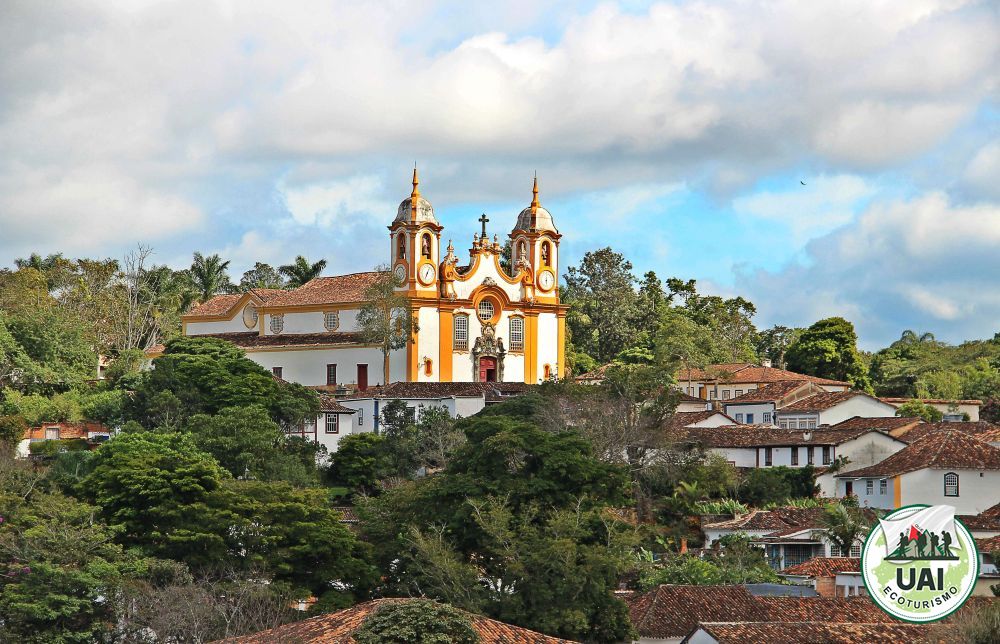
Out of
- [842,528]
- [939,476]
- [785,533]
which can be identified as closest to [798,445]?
[939,476]

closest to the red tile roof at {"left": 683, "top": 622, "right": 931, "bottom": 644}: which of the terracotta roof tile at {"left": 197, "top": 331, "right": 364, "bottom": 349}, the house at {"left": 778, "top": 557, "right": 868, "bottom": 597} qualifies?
the house at {"left": 778, "top": 557, "right": 868, "bottom": 597}

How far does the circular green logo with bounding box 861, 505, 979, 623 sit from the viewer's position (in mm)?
22141

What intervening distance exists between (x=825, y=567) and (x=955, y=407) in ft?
108

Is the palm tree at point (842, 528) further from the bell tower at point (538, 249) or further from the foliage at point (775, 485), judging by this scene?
the bell tower at point (538, 249)

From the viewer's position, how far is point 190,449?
4816 cm

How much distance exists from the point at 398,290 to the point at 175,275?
967 inches

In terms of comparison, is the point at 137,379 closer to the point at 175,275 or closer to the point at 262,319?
the point at 262,319

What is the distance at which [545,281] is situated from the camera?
250 feet

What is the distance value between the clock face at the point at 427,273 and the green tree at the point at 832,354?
83.2 feet

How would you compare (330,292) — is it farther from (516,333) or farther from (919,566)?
(919,566)

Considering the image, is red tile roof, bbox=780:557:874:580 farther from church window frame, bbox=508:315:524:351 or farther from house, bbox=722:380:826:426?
church window frame, bbox=508:315:524:351

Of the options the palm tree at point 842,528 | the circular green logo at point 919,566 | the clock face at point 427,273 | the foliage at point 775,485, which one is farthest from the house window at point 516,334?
the circular green logo at point 919,566

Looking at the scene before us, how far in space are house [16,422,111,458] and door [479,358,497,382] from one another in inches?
701

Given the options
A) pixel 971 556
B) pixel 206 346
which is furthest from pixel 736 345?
pixel 971 556
